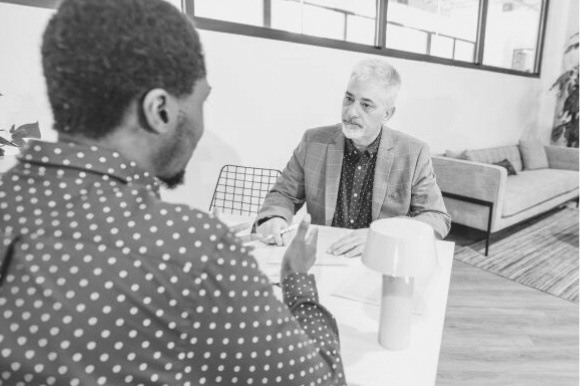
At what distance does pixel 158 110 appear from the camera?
1.75ft

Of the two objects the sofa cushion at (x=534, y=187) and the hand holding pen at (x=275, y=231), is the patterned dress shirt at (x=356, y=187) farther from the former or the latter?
the sofa cushion at (x=534, y=187)

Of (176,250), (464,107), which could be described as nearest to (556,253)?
(464,107)

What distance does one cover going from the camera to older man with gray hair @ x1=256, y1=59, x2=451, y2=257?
1.75m

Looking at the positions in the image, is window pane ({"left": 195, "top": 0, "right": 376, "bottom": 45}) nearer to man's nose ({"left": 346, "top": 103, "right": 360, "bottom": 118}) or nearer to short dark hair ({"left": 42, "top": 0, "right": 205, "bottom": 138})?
man's nose ({"left": 346, "top": 103, "right": 360, "bottom": 118})

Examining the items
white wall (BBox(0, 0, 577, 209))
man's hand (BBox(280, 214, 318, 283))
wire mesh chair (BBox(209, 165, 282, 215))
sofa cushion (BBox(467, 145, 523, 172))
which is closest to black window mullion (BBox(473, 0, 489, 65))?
white wall (BBox(0, 0, 577, 209))

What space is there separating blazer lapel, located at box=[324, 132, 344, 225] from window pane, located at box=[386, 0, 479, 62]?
303cm

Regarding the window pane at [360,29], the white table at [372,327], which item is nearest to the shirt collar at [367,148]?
the white table at [372,327]

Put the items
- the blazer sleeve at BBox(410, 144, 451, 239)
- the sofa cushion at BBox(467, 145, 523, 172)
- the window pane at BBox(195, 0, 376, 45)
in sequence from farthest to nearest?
the sofa cushion at BBox(467, 145, 523, 172), the window pane at BBox(195, 0, 376, 45), the blazer sleeve at BBox(410, 144, 451, 239)

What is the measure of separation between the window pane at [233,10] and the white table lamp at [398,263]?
6.60 ft

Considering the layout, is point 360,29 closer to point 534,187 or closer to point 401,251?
point 534,187

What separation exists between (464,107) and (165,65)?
14.4 feet

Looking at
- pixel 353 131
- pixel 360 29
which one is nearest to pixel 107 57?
pixel 353 131

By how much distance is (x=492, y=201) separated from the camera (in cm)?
329

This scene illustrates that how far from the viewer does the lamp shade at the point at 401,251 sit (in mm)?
794
